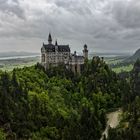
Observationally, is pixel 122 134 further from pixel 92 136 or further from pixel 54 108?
pixel 54 108

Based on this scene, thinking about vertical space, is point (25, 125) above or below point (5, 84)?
below

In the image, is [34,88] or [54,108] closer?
[54,108]

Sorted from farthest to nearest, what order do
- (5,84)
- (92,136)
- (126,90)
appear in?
(126,90) → (5,84) → (92,136)

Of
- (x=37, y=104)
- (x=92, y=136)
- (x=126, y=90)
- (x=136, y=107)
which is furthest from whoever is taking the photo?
(x=126, y=90)

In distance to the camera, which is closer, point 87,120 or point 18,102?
point 87,120

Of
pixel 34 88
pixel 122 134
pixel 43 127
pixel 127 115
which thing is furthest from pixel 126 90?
pixel 122 134

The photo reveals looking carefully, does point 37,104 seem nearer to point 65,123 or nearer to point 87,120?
point 65,123

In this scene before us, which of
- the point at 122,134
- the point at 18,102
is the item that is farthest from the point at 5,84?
the point at 122,134

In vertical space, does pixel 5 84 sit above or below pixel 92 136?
above

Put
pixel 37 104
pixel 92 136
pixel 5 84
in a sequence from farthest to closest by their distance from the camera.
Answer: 1. pixel 5 84
2. pixel 37 104
3. pixel 92 136
